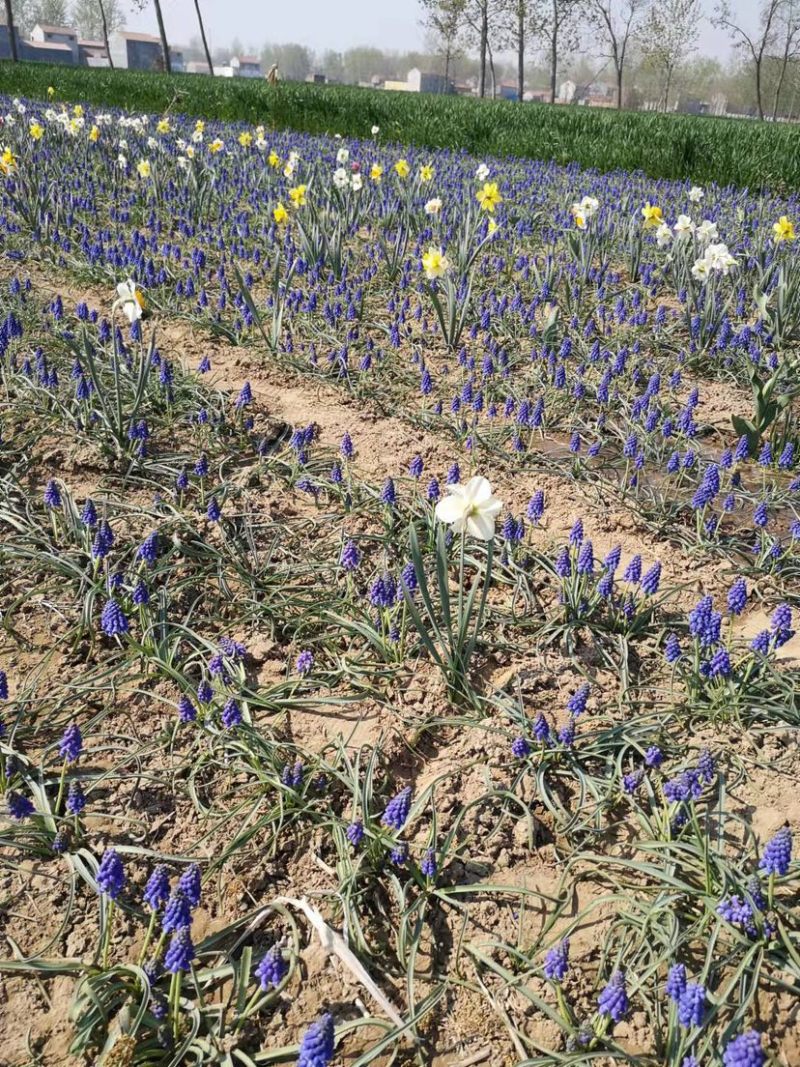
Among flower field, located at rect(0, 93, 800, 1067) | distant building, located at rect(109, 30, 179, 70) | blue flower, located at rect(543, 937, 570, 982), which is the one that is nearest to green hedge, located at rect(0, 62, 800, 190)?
flower field, located at rect(0, 93, 800, 1067)

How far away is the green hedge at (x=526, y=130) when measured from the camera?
42.1ft

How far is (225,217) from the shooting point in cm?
795

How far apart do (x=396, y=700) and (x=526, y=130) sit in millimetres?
16101

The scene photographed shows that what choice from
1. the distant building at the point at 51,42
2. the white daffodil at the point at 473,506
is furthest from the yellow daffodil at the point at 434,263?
the distant building at the point at 51,42

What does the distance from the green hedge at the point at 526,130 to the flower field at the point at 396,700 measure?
310 inches

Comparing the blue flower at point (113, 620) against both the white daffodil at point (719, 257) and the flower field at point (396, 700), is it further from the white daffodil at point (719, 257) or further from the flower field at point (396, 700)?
the white daffodil at point (719, 257)

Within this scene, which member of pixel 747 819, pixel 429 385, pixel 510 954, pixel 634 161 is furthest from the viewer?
pixel 634 161

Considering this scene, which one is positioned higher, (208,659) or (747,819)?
(208,659)

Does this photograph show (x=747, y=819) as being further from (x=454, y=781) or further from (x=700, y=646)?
(x=454, y=781)

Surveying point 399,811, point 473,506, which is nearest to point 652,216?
point 473,506

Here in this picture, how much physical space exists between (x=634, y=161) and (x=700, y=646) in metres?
13.4

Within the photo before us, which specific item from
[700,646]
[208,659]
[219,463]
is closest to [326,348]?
[219,463]

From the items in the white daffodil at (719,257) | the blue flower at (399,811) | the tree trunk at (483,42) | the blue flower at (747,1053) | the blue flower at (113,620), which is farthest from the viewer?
the tree trunk at (483,42)

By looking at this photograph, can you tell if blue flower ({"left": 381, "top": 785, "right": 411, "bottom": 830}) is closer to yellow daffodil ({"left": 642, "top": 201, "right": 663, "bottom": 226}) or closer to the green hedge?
yellow daffodil ({"left": 642, "top": 201, "right": 663, "bottom": 226})
